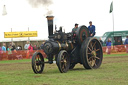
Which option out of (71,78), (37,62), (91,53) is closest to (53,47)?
(37,62)

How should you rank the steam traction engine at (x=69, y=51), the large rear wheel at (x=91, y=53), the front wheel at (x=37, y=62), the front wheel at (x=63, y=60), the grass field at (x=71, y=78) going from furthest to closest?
the large rear wheel at (x=91, y=53) → the steam traction engine at (x=69, y=51) → the front wheel at (x=37, y=62) → the front wheel at (x=63, y=60) → the grass field at (x=71, y=78)

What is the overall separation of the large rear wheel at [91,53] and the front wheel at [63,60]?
79cm

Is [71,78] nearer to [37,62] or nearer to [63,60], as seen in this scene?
[63,60]

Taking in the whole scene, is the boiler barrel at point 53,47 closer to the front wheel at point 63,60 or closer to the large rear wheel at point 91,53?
the front wheel at point 63,60

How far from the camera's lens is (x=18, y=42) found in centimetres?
4753

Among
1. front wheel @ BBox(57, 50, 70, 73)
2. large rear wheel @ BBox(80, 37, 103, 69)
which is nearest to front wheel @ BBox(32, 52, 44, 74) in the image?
front wheel @ BBox(57, 50, 70, 73)

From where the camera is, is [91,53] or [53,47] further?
[91,53]

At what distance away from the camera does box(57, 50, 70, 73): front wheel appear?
34.5 ft

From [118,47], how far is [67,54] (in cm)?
1658

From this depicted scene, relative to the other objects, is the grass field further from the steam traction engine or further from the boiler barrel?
the boiler barrel

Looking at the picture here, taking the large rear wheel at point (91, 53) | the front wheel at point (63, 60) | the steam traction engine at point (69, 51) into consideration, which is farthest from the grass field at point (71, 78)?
the large rear wheel at point (91, 53)

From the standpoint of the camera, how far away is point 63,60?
1090 cm

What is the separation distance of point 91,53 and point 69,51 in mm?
1004

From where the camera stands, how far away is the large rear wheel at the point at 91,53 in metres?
11.8
